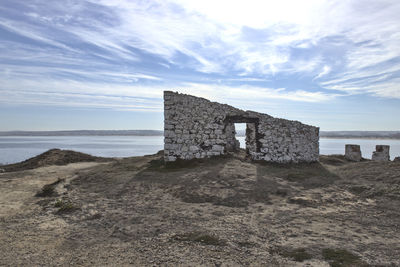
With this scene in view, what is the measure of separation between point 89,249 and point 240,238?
3183mm

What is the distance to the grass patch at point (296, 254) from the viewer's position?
16.1 feet

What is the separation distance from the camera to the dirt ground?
16.8 ft

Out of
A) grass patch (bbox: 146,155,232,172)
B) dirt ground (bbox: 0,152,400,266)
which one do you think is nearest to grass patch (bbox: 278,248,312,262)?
dirt ground (bbox: 0,152,400,266)

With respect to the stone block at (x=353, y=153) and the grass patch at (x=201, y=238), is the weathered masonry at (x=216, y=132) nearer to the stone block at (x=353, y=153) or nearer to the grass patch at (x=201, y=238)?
the stone block at (x=353, y=153)

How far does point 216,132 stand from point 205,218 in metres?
7.29

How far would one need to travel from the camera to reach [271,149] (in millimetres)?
14836

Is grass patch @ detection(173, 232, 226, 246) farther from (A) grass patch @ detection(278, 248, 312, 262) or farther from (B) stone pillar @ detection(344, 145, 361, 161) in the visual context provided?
(B) stone pillar @ detection(344, 145, 361, 161)

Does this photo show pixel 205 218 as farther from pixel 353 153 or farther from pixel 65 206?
pixel 353 153

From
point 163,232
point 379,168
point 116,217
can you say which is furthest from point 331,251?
point 379,168

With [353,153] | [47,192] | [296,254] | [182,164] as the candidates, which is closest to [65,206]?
[47,192]

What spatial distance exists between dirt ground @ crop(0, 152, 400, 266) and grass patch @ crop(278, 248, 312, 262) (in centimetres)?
2

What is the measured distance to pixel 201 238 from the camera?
5.78 metres

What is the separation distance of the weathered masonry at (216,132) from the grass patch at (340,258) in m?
8.98

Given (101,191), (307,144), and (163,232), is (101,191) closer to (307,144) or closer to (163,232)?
(163,232)
